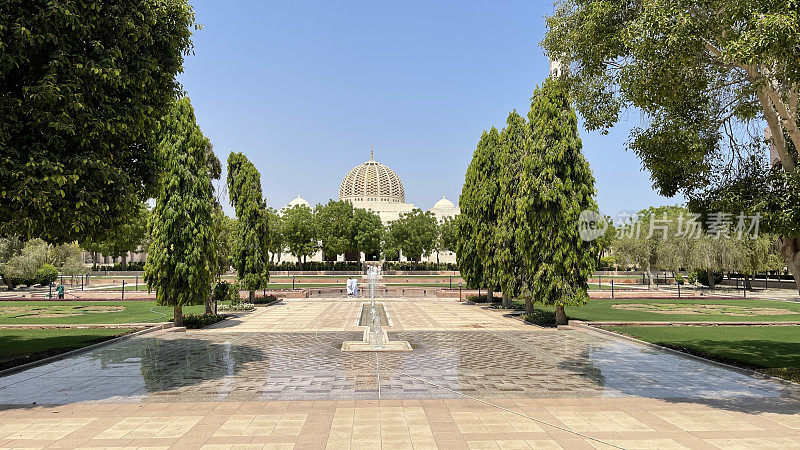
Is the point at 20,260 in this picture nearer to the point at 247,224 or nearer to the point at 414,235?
the point at 247,224

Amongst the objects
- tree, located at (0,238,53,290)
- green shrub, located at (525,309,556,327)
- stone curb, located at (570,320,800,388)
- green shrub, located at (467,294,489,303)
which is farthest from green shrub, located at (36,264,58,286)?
stone curb, located at (570,320,800,388)

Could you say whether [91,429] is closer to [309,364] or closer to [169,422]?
[169,422]

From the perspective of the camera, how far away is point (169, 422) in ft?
23.5

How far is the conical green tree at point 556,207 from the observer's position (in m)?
17.6

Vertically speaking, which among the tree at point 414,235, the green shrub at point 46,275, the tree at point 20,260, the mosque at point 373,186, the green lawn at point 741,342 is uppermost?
the mosque at point 373,186

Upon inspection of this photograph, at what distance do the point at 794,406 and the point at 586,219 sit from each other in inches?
397

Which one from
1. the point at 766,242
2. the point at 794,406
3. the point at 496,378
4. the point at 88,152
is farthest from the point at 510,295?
the point at 766,242

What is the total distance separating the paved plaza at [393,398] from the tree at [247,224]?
11.2 m

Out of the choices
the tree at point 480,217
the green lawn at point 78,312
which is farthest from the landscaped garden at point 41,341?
the tree at point 480,217

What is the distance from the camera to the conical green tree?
17.6 metres

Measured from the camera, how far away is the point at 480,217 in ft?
83.6

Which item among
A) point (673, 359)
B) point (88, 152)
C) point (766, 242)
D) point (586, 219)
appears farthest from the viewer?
point (766, 242)

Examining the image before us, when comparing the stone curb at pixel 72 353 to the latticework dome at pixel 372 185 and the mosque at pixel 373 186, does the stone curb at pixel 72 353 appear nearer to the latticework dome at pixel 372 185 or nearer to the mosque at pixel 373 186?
the mosque at pixel 373 186

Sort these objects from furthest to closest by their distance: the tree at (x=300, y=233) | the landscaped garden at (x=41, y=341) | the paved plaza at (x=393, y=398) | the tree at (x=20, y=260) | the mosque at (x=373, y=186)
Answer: the mosque at (x=373, y=186)
the tree at (x=300, y=233)
the tree at (x=20, y=260)
the landscaped garden at (x=41, y=341)
the paved plaza at (x=393, y=398)
